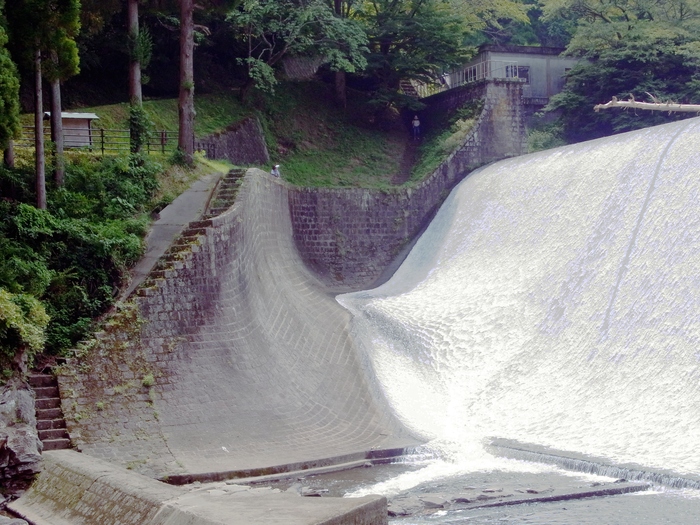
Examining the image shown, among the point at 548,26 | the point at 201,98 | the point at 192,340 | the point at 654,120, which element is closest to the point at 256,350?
the point at 192,340

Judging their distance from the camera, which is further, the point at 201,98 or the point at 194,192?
the point at 201,98

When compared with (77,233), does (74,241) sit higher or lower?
lower

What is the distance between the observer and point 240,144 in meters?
25.3

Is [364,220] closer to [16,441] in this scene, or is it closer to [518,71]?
[518,71]

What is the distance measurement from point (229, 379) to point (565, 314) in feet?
19.2

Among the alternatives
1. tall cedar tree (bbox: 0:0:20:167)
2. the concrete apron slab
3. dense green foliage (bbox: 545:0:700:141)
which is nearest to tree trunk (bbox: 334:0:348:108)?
dense green foliage (bbox: 545:0:700:141)

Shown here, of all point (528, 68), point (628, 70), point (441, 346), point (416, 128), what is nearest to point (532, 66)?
point (528, 68)

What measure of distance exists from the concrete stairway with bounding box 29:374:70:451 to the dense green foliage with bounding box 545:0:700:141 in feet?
62.7

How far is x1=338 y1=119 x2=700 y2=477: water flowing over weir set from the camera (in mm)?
12688

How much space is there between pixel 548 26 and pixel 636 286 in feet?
109

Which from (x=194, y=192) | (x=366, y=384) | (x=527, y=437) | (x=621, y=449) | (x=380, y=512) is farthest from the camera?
(x=194, y=192)

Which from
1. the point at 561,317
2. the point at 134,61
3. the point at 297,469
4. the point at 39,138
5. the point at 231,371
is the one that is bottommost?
the point at 297,469

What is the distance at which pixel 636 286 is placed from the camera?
14.7 meters

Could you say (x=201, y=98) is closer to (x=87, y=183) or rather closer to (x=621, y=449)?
(x=87, y=183)
